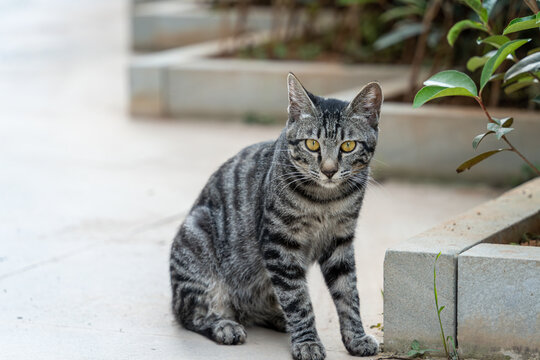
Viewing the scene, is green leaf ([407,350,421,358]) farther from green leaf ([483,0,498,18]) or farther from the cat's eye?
green leaf ([483,0,498,18])

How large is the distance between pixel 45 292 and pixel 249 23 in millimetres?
8677

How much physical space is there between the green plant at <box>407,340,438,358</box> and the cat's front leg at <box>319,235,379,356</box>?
21cm

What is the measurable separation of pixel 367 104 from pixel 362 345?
114cm

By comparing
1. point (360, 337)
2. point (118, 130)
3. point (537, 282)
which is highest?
point (537, 282)

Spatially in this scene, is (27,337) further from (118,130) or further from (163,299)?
(118,130)

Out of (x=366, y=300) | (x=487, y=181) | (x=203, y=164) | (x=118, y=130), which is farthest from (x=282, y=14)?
(x=366, y=300)

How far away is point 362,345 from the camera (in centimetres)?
393

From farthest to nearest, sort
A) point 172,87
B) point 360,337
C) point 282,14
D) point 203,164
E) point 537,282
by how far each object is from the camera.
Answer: point 282,14 < point 172,87 < point 203,164 < point 360,337 < point 537,282

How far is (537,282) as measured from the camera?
141 inches

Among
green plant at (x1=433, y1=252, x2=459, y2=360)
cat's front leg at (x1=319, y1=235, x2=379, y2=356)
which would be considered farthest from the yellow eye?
green plant at (x1=433, y1=252, x2=459, y2=360)

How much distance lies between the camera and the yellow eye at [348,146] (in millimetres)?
3918

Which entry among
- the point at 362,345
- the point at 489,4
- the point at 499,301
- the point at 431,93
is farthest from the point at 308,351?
the point at 489,4

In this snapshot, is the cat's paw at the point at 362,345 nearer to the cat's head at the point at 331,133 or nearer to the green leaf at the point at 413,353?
the green leaf at the point at 413,353

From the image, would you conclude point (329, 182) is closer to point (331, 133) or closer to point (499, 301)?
point (331, 133)
